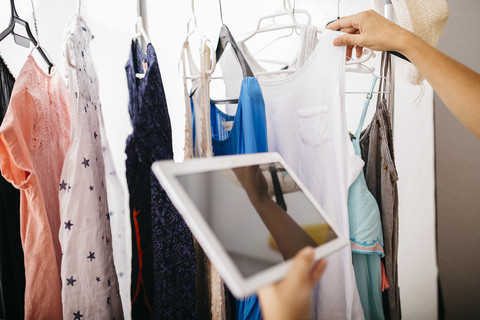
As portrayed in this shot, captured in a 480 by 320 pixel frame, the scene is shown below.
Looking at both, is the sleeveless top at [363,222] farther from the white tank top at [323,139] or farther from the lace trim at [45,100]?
the lace trim at [45,100]

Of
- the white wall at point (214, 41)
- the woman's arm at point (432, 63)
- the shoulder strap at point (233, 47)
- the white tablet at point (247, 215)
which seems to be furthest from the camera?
the white wall at point (214, 41)

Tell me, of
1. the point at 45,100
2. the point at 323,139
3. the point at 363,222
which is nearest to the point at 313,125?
the point at 323,139

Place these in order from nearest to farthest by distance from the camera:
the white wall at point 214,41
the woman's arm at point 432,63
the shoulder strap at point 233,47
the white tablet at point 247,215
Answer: the white tablet at point 247,215
the woman's arm at point 432,63
the shoulder strap at point 233,47
the white wall at point 214,41

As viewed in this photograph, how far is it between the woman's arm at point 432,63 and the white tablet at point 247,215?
41 centimetres

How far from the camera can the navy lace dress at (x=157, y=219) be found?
527 mm

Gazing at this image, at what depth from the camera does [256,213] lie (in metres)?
0.37

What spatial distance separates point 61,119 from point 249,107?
0.56 metres

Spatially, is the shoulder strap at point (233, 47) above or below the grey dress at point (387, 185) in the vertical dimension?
above

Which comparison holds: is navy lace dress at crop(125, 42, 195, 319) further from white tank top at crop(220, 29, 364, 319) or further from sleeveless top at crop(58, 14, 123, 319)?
white tank top at crop(220, 29, 364, 319)

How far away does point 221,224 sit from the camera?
32 centimetres

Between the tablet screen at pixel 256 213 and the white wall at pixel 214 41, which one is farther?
the white wall at pixel 214 41

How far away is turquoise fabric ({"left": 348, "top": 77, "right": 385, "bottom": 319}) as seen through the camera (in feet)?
2.18

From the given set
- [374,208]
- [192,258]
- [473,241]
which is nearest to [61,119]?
[192,258]

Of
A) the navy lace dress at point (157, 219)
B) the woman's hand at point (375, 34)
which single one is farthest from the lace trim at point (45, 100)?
the woman's hand at point (375, 34)
